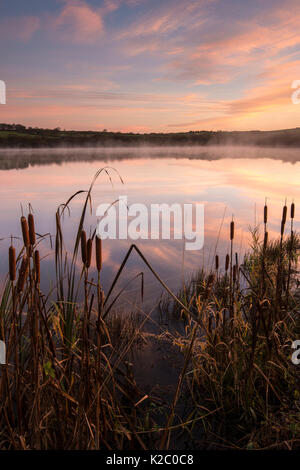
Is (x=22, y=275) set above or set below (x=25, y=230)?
below

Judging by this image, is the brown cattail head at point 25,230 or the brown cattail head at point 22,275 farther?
the brown cattail head at point 22,275

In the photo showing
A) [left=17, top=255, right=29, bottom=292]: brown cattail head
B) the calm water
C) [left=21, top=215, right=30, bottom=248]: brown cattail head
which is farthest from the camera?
the calm water

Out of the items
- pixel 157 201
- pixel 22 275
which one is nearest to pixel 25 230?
pixel 22 275

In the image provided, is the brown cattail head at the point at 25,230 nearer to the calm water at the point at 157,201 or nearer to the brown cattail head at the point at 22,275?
the brown cattail head at the point at 22,275

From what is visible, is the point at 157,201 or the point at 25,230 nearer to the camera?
the point at 25,230

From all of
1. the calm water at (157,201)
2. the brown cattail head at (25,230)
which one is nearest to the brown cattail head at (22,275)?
the brown cattail head at (25,230)

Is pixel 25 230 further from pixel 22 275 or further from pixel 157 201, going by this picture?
pixel 157 201

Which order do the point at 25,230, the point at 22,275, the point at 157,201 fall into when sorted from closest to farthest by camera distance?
1. the point at 25,230
2. the point at 22,275
3. the point at 157,201

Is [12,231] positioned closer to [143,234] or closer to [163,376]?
[143,234]

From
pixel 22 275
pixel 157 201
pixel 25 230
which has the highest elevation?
pixel 25 230

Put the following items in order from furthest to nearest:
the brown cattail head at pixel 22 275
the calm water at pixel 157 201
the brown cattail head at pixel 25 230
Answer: the calm water at pixel 157 201
the brown cattail head at pixel 22 275
the brown cattail head at pixel 25 230

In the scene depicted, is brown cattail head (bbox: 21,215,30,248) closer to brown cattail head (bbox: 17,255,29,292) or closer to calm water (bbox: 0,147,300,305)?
brown cattail head (bbox: 17,255,29,292)

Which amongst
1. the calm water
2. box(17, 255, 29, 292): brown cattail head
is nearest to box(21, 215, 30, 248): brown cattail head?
box(17, 255, 29, 292): brown cattail head
